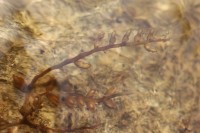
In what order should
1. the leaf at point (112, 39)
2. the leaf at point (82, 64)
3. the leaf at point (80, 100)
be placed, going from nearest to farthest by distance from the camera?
the leaf at point (80, 100), the leaf at point (82, 64), the leaf at point (112, 39)

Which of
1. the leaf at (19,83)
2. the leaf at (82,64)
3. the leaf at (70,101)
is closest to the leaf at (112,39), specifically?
the leaf at (82,64)

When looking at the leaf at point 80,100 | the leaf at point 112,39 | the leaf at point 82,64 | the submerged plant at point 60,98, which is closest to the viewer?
the submerged plant at point 60,98

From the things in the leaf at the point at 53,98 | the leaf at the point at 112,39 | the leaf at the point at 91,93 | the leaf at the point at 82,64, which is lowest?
the leaf at the point at 53,98

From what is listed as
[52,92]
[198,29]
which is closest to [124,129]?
[52,92]

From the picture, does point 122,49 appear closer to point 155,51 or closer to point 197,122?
point 155,51

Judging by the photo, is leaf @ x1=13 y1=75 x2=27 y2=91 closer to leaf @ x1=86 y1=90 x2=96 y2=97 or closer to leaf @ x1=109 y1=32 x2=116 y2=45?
leaf @ x1=86 y1=90 x2=96 y2=97

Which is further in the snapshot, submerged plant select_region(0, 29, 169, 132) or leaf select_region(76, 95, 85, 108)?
leaf select_region(76, 95, 85, 108)

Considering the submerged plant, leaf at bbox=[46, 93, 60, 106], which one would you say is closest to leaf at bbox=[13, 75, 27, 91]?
the submerged plant

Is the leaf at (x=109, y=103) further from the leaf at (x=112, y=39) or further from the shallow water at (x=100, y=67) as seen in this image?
the leaf at (x=112, y=39)
